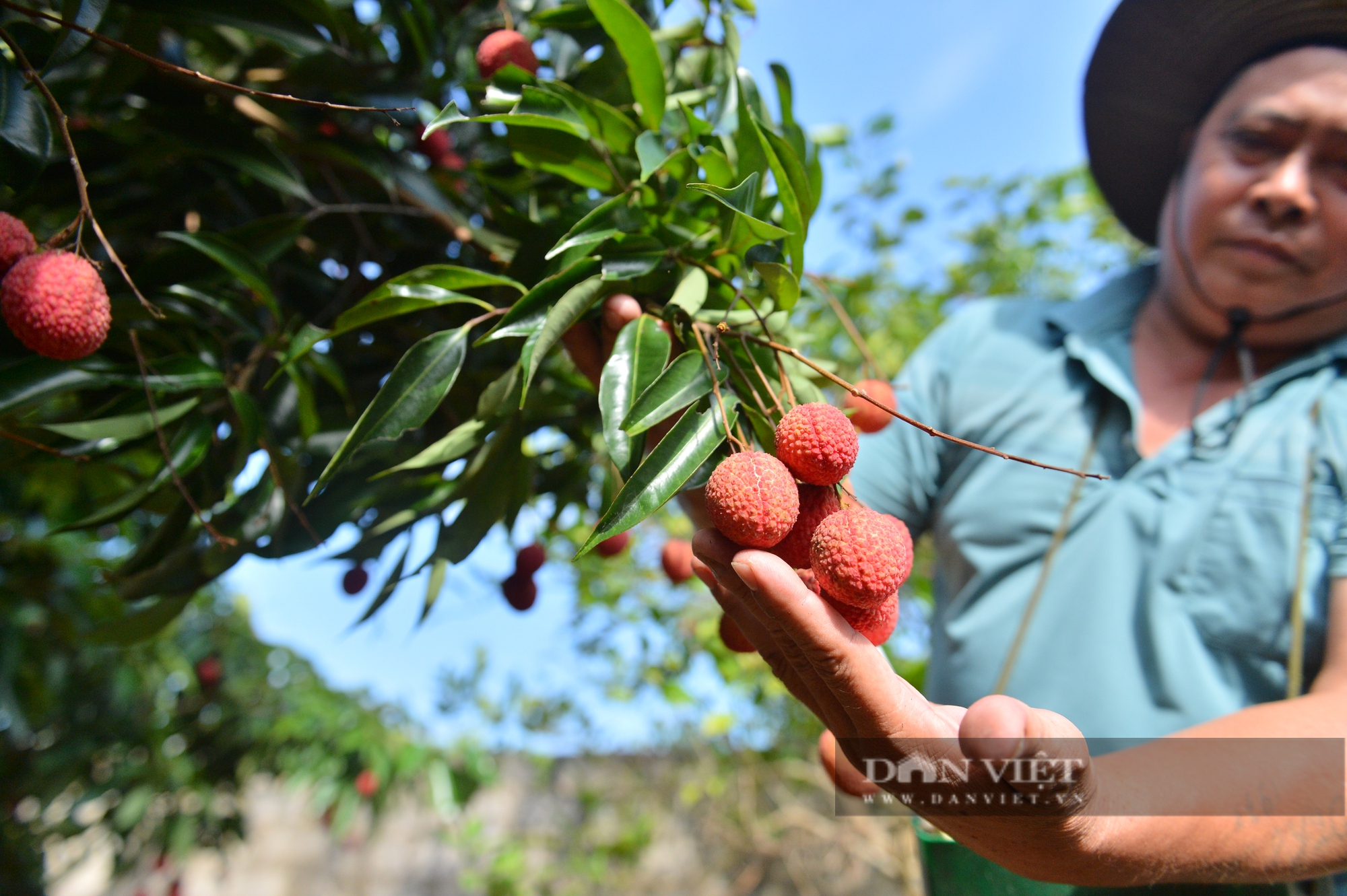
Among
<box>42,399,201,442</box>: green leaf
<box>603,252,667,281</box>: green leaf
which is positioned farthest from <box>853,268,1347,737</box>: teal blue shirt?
<box>42,399,201,442</box>: green leaf

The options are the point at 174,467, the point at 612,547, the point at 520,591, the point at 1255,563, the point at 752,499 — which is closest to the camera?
the point at 752,499

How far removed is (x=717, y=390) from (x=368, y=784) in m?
1.92

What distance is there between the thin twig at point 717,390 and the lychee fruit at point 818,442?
1.1 inches

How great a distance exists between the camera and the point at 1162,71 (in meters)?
1.06

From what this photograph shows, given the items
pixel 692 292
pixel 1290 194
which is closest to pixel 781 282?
pixel 692 292

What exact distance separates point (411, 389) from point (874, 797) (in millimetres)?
498

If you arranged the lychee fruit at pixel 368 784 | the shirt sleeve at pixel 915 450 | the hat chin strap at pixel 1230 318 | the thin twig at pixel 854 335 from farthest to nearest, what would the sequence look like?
the lychee fruit at pixel 368 784
the shirt sleeve at pixel 915 450
the hat chin strap at pixel 1230 318
the thin twig at pixel 854 335

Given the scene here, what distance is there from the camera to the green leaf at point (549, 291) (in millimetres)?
507

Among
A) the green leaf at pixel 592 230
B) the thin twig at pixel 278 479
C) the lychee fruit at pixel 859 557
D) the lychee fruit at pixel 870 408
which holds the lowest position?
the thin twig at pixel 278 479

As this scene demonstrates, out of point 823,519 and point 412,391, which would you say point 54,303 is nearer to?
point 412,391

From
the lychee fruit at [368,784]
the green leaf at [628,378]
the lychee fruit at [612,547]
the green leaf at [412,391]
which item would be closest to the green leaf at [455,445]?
the green leaf at [412,391]

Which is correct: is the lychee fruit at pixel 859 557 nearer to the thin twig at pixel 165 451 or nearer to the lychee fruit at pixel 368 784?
the thin twig at pixel 165 451

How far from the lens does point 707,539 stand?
1.46 feet

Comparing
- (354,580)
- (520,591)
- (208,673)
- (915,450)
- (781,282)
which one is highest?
(781,282)
